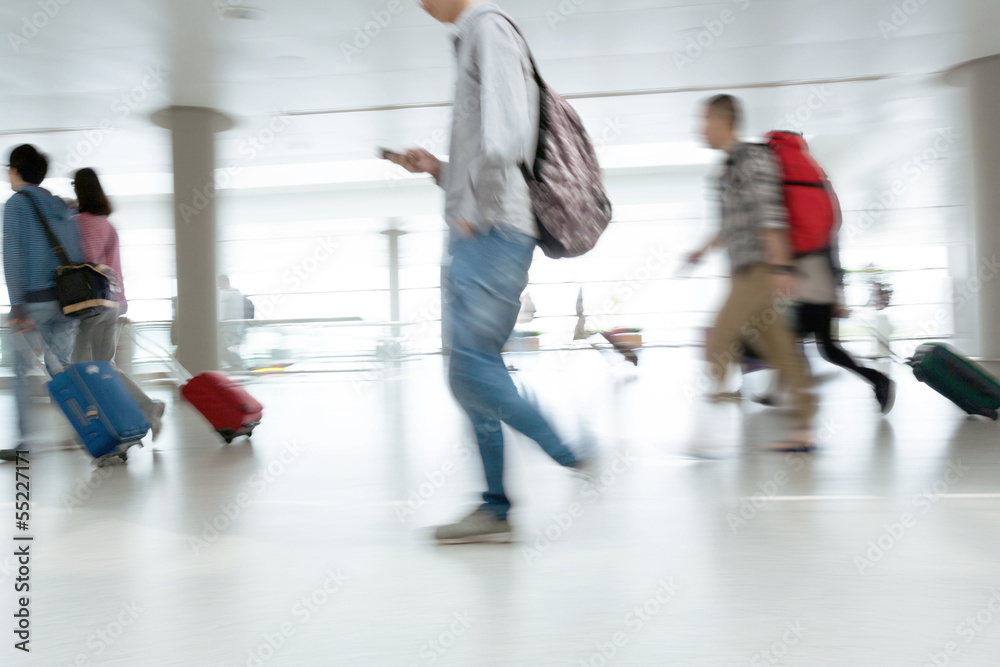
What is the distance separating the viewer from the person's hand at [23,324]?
13.0 feet

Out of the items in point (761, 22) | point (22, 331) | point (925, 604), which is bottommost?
point (925, 604)

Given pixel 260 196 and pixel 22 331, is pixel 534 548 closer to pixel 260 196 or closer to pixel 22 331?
pixel 22 331

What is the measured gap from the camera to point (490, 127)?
2080mm

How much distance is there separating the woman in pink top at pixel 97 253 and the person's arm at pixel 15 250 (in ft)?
0.93

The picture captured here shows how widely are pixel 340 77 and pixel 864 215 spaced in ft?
63.6

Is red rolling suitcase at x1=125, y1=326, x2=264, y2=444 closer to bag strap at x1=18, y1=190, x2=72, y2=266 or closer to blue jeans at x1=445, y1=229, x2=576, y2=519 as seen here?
bag strap at x1=18, y1=190, x2=72, y2=266

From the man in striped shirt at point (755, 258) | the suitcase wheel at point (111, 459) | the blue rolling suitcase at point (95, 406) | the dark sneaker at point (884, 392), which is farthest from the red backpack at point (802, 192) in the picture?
the suitcase wheel at point (111, 459)

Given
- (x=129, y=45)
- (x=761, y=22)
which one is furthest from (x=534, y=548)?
(x=129, y=45)

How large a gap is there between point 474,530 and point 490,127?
120 cm

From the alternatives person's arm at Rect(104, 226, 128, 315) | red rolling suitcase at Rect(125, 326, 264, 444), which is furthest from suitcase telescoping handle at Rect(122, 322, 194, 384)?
person's arm at Rect(104, 226, 128, 315)

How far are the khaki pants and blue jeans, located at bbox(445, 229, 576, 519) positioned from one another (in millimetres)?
1546

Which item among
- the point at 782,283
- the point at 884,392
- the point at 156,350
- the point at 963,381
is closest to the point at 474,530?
the point at 782,283

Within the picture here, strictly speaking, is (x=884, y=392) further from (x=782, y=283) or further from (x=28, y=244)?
(x=28, y=244)

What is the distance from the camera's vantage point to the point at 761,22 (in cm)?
851
